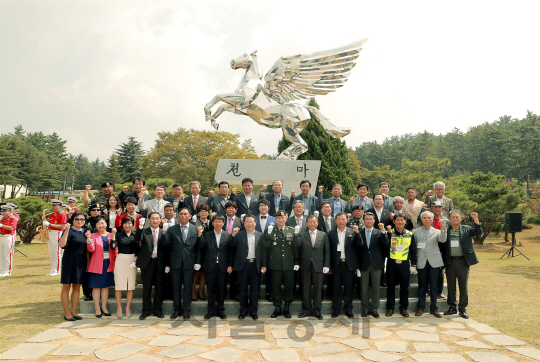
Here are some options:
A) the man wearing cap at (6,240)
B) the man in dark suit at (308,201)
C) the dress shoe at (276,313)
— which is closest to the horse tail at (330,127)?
the man in dark suit at (308,201)

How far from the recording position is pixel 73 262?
4812 millimetres

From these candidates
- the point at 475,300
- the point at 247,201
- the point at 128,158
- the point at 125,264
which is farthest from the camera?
the point at 128,158

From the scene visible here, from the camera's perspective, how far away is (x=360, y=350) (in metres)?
3.86

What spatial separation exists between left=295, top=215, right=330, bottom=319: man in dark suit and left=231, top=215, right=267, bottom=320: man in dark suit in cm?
55

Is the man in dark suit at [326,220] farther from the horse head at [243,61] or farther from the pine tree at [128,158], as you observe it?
the pine tree at [128,158]

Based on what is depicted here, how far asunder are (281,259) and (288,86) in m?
4.84

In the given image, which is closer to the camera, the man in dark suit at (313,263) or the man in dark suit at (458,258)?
the man in dark suit at (313,263)

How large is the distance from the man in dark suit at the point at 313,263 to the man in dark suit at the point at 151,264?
1871 mm

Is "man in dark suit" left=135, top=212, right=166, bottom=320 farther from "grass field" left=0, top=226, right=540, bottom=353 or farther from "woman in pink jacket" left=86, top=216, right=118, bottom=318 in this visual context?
"grass field" left=0, top=226, right=540, bottom=353

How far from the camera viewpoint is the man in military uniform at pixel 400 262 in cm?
506

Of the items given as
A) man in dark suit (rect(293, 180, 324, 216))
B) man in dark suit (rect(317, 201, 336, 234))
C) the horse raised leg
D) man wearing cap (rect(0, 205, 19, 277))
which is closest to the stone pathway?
man in dark suit (rect(317, 201, 336, 234))

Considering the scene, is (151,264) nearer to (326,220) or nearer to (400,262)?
(326,220)

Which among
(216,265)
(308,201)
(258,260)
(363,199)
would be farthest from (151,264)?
(363,199)

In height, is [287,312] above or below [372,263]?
below
